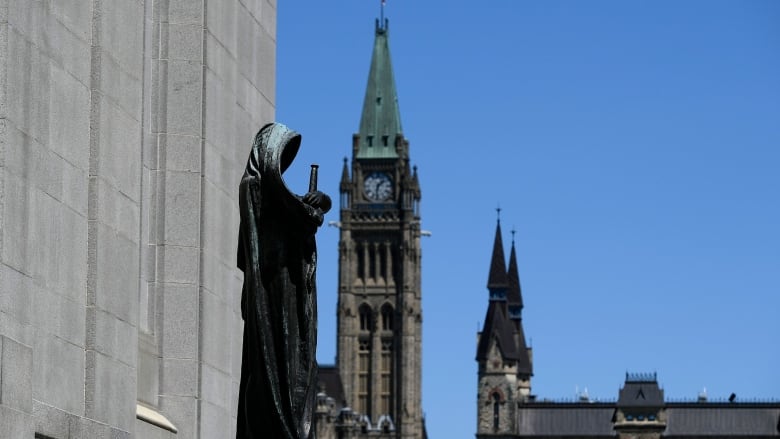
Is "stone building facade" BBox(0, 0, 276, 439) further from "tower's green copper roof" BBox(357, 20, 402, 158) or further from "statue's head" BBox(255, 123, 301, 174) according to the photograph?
"tower's green copper roof" BBox(357, 20, 402, 158)

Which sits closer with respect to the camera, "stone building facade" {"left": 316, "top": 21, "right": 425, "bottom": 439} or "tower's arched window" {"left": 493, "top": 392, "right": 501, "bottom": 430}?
"tower's arched window" {"left": 493, "top": 392, "right": 501, "bottom": 430}

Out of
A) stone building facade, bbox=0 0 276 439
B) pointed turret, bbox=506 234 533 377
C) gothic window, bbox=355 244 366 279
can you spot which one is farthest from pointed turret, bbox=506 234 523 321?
stone building facade, bbox=0 0 276 439

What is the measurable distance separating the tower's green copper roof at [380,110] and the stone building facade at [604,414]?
85.3 ft

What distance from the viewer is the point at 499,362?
16412 cm

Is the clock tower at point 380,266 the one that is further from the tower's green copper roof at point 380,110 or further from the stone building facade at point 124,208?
the stone building facade at point 124,208

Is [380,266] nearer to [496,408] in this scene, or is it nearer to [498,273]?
[498,273]

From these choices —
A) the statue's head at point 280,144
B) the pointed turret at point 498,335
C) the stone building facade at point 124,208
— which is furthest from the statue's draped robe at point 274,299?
the pointed turret at point 498,335

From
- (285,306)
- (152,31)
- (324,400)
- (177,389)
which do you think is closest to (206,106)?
(152,31)

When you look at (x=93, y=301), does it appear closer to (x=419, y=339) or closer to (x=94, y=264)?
(x=94, y=264)

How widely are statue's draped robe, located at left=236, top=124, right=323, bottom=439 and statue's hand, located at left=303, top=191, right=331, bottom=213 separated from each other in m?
0.03

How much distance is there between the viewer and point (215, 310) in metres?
16.7

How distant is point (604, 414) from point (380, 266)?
30113mm

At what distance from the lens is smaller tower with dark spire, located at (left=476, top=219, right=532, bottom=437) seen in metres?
160

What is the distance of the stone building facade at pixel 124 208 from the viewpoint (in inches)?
481
